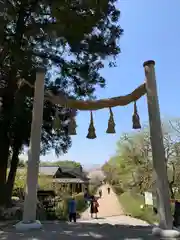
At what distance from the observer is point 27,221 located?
19.8 ft

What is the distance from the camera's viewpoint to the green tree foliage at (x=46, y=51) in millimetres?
9375

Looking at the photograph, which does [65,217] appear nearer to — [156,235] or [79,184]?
[156,235]

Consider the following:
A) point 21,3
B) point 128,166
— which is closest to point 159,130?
point 21,3

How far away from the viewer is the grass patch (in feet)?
52.0

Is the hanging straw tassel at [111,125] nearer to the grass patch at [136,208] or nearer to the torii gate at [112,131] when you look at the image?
the torii gate at [112,131]

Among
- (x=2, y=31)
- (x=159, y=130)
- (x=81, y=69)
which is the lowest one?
(x=159, y=130)

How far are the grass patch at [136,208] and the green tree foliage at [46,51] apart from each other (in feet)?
26.1

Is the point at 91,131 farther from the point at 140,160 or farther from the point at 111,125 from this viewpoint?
the point at 140,160

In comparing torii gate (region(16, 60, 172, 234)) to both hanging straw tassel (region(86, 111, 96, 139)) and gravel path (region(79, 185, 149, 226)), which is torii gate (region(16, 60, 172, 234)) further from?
gravel path (region(79, 185, 149, 226))

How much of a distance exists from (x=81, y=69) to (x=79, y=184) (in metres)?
26.5

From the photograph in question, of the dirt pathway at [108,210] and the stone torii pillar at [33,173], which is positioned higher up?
the stone torii pillar at [33,173]

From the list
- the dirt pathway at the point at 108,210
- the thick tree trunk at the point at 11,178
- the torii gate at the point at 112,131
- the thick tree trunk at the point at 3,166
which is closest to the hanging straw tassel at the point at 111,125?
the torii gate at the point at 112,131

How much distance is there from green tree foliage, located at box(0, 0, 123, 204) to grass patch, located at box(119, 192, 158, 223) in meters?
7.95

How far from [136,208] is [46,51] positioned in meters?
12.8
